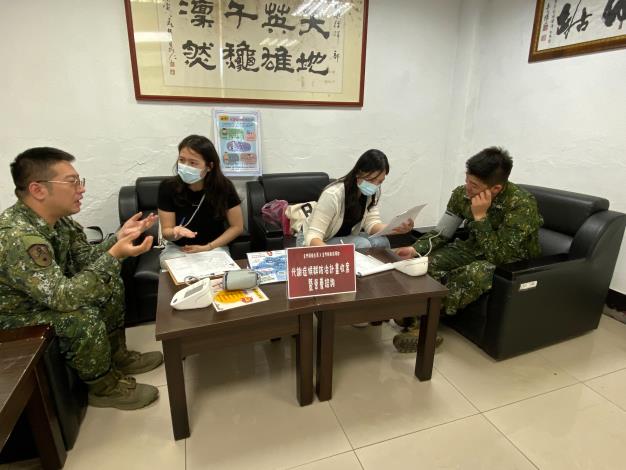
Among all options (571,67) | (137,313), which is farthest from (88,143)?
(571,67)

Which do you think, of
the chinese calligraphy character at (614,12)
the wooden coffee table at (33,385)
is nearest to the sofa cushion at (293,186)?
the wooden coffee table at (33,385)

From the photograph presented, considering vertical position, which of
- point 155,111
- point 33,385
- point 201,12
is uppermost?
point 201,12

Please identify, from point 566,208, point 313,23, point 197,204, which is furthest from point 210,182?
point 566,208

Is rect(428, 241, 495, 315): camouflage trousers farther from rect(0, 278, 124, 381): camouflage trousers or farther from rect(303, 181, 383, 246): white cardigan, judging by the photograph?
rect(0, 278, 124, 381): camouflage trousers

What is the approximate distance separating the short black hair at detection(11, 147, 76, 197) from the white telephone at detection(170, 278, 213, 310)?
26.4 inches

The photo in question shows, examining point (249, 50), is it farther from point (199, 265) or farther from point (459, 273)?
point (459, 273)

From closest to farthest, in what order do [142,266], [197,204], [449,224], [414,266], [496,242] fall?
[414,266]
[496,242]
[197,204]
[142,266]
[449,224]

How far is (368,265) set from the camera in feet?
5.61

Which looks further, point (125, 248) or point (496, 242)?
point (496, 242)

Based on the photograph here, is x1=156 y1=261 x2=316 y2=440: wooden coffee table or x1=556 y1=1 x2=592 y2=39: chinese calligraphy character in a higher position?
x1=556 y1=1 x2=592 y2=39: chinese calligraphy character

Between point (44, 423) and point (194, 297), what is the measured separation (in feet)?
2.13

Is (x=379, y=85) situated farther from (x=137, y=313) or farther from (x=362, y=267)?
(x=137, y=313)

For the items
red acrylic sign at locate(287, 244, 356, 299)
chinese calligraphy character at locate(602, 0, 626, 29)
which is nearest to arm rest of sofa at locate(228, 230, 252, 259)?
red acrylic sign at locate(287, 244, 356, 299)

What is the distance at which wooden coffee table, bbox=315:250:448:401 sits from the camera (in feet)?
4.80
